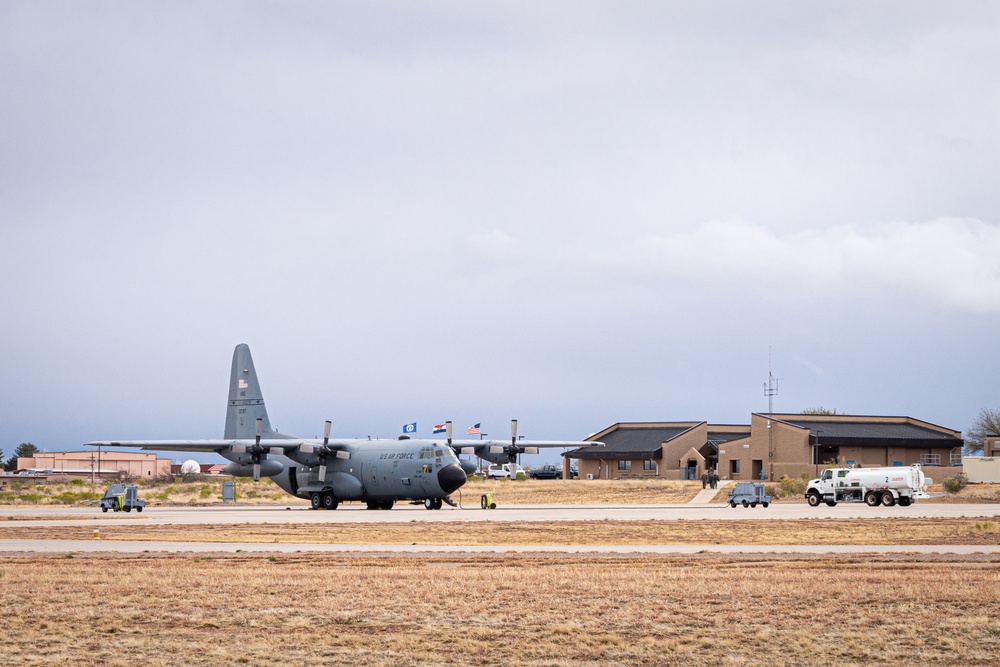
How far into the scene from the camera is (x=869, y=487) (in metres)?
56.6

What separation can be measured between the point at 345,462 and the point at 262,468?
400cm

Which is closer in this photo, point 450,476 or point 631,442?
point 450,476

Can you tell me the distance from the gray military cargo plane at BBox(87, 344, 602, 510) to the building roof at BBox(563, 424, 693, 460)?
49.5 meters

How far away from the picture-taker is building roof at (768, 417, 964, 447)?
9819cm

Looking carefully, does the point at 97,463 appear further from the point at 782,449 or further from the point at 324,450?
the point at 324,450

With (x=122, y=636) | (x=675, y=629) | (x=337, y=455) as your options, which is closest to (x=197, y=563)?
(x=122, y=636)

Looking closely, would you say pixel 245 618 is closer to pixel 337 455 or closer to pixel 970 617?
pixel 970 617

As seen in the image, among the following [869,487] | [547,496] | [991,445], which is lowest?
[547,496]

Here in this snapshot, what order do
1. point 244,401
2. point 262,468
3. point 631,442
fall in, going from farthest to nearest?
point 631,442 → point 244,401 → point 262,468

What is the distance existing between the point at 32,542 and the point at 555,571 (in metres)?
16.1

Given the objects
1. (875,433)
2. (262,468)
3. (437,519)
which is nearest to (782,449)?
(875,433)

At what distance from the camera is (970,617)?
49.3 feet

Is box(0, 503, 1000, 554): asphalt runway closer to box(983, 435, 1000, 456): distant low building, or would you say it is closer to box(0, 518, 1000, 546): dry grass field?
box(0, 518, 1000, 546): dry grass field

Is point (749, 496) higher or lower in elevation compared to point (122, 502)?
higher
